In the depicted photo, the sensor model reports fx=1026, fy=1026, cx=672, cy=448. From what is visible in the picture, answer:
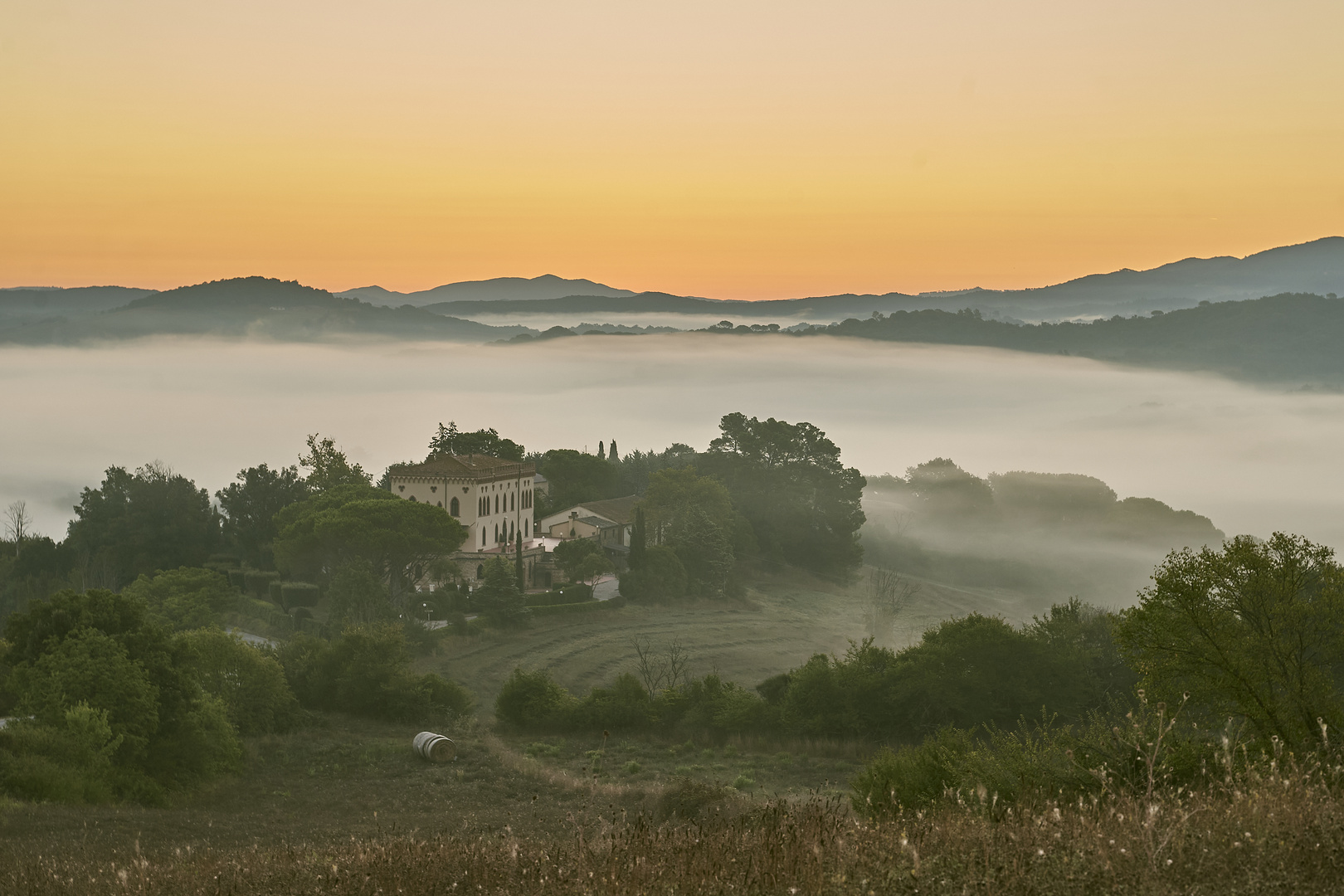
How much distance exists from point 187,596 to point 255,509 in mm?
14461

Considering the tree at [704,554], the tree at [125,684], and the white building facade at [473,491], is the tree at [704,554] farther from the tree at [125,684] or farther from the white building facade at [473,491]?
the tree at [125,684]

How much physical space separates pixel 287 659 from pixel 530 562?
29.7 meters

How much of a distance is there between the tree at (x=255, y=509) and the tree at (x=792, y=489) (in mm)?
37197

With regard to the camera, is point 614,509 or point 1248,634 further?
point 614,509

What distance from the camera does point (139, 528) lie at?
239 feet

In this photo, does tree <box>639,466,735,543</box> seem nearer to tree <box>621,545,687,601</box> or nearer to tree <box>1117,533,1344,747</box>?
tree <box>621,545,687,601</box>

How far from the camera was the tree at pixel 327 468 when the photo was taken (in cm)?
8138

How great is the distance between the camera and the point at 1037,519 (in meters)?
121

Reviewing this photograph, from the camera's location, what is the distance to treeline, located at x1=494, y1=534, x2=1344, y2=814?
12.5 meters

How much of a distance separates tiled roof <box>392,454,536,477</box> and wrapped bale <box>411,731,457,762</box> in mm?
39779

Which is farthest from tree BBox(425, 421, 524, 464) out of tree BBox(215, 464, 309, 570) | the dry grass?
the dry grass

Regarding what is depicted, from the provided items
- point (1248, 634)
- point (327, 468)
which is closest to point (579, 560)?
point (327, 468)

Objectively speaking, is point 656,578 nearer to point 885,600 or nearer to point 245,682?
point 885,600

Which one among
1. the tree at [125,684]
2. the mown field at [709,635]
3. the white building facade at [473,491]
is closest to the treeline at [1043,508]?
the mown field at [709,635]
